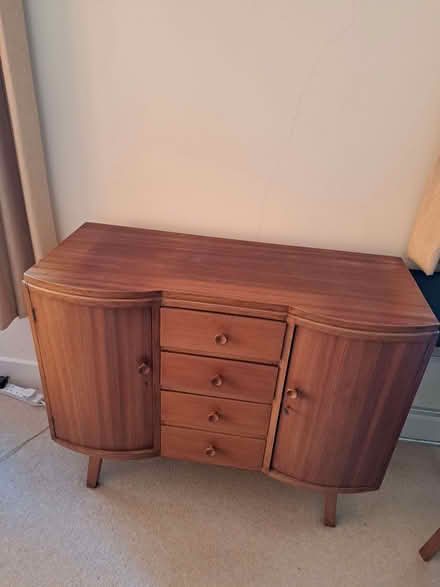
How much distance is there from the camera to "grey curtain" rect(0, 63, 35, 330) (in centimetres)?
127

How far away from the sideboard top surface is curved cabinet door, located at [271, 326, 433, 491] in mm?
Result: 70

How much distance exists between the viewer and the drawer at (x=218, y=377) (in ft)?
3.55

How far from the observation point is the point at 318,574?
1216 millimetres

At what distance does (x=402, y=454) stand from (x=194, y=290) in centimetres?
124

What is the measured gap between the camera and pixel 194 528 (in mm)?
1314

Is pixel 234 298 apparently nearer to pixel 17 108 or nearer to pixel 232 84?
pixel 232 84

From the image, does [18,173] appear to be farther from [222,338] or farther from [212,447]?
[212,447]

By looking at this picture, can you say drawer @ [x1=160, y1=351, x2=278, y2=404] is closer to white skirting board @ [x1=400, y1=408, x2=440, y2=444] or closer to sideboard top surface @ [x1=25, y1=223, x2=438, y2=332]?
sideboard top surface @ [x1=25, y1=223, x2=438, y2=332]

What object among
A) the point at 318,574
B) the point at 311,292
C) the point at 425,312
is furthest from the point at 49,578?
the point at 425,312

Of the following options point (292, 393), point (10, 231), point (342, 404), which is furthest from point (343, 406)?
point (10, 231)

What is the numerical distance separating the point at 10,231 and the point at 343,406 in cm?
123

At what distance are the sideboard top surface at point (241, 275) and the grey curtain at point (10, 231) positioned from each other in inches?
9.7

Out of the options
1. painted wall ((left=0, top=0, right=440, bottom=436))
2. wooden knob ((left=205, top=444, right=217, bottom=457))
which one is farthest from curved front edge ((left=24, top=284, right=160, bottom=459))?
painted wall ((left=0, top=0, right=440, bottom=436))

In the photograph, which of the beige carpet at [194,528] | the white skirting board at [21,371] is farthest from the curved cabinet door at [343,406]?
the white skirting board at [21,371]
